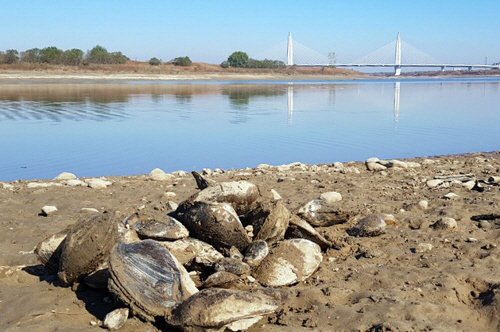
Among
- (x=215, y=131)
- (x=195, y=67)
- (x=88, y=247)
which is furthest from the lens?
(x=195, y=67)

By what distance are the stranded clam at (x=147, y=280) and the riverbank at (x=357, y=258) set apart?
0.17 meters

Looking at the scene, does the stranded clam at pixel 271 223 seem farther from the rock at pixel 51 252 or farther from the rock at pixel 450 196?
the rock at pixel 450 196

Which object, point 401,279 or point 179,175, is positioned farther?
point 179,175

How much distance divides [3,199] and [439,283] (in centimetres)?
601

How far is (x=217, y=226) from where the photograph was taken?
5062 mm

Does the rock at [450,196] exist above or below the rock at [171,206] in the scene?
below

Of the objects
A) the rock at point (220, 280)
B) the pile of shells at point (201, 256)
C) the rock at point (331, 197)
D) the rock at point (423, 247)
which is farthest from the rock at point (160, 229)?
the rock at point (331, 197)

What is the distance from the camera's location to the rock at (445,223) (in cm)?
601

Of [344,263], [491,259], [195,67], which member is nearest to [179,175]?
[344,263]

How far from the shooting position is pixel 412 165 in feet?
34.8

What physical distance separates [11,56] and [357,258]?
269 feet

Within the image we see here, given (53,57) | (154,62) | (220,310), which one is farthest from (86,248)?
(154,62)

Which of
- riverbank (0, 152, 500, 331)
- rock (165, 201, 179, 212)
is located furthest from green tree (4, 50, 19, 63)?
rock (165, 201, 179, 212)

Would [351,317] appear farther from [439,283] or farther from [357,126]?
[357,126]
